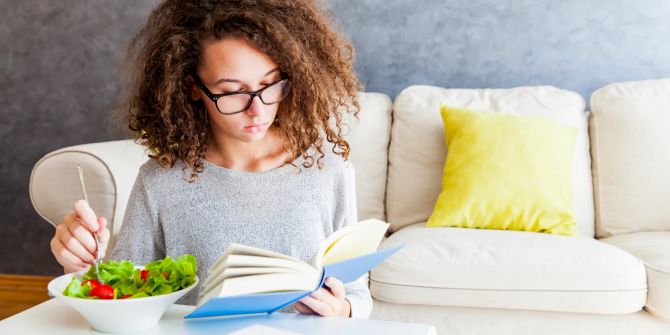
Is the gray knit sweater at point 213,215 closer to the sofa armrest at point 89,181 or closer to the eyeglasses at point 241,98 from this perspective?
the eyeglasses at point 241,98

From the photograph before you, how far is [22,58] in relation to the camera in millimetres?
3104

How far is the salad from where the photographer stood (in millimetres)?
880

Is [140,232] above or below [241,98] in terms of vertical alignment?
below

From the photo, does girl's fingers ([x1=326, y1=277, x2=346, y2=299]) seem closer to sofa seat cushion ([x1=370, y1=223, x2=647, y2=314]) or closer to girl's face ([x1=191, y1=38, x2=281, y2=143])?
girl's face ([x1=191, y1=38, x2=281, y2=143])

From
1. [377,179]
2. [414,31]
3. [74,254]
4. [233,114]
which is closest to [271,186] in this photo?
[233,114]

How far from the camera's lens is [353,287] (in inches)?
46.6

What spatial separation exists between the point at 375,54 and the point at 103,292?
2147 mm

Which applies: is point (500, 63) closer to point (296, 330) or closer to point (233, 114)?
point (233, 114)

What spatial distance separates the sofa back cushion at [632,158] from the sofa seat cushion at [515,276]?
453mm

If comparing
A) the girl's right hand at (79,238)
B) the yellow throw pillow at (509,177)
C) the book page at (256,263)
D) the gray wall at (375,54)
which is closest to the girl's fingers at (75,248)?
the girl's right hand at (79,238)

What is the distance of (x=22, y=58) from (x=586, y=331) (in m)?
2.63

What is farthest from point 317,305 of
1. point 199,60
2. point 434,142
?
point 434,142

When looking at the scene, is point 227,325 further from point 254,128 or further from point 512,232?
point 512,232

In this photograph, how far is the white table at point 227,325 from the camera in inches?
35.0
